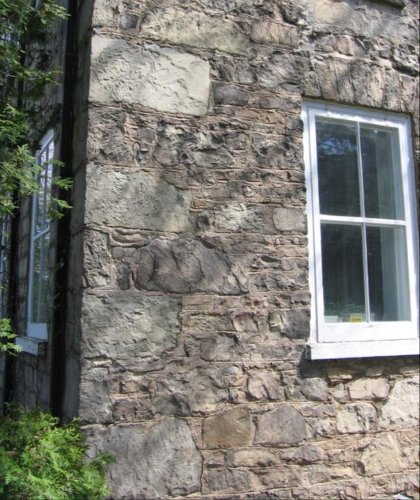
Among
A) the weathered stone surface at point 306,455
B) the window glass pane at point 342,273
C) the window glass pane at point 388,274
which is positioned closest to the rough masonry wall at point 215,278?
the weathered stone surface at point 306,455

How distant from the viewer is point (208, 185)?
3.61 meters

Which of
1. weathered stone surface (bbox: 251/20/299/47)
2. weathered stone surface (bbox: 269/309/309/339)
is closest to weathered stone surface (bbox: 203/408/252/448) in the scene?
weathered stone surface (bbox: 269/309/309/339)

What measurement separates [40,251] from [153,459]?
2.00 metres

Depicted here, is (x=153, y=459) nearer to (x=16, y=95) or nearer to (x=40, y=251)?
(x=40, y=251)

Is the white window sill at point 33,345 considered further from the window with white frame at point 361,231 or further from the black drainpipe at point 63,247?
the window with white frame at point 361,231

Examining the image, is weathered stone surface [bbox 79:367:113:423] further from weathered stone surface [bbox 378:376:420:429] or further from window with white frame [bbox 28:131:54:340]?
weathered stone surface [bbox 378:376:420:429]

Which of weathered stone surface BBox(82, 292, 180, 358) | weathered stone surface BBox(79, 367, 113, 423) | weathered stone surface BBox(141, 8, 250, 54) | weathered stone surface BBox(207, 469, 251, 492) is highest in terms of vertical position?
weathered stone surface BBox(141, 8, 250, 54)

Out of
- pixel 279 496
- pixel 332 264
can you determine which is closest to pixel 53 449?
pixel 279 496

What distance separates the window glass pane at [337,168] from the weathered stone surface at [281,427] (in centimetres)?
132

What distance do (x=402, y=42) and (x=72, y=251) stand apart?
2774mm

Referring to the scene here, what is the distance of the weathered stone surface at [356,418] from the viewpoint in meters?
3.74

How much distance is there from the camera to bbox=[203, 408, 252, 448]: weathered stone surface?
3404mm

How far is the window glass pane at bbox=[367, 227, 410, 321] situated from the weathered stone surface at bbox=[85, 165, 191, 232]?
1.40m

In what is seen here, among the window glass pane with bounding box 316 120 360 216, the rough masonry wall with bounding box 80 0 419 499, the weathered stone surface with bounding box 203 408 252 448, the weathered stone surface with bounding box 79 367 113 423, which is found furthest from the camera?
the window glass pane with bounding box 316 120 360 216
